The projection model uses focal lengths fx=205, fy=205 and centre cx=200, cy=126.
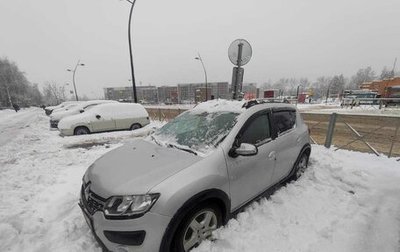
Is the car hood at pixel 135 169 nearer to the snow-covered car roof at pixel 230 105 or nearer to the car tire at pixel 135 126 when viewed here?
the snow-covered car roof at pixel 230 105

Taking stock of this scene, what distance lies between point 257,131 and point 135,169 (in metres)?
1.85

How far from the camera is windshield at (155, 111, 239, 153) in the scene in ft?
9.17

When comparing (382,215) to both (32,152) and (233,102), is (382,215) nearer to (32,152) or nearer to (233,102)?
(233,102)

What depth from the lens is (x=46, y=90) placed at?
9450cm

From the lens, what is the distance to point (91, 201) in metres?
2.29

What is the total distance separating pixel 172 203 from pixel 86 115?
10.3 metres

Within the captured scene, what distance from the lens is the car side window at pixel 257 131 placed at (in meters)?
2.96

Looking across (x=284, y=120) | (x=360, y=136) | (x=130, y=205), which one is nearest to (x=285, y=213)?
(x=284, y=120)

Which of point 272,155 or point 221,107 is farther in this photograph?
point 221,107

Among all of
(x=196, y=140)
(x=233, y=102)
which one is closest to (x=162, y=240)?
(x=196, y=140)

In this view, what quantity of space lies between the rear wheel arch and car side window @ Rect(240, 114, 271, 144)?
0.83 metres

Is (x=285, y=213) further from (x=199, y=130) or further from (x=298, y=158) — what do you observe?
(x=199, y=130)

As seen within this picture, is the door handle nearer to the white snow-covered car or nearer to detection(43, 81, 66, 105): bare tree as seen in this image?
the white snow-covered car

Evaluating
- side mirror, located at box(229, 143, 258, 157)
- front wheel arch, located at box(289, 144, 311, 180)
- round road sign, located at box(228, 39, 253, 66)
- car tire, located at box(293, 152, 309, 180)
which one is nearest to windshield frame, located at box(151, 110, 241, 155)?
side mirror, located at box(229, 143, 258, 157)
